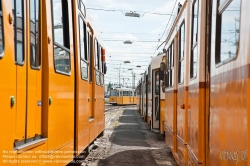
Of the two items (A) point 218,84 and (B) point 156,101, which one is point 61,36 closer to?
(A) point 218,84

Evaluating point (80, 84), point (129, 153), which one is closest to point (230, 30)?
point (80, 84)

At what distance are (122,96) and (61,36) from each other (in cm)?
5017

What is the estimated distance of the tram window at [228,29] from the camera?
3104mm

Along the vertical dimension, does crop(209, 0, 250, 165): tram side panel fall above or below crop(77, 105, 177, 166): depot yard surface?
above

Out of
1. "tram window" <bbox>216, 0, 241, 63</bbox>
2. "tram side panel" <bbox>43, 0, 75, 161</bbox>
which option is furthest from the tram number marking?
"tram side panel" <bbox>43, 0, 75, 161</bbox>

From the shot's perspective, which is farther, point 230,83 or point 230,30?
point 230,30

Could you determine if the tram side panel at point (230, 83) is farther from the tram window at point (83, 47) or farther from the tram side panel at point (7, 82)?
the tram window at point (83, 47)

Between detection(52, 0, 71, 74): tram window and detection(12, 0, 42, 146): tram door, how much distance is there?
63cm

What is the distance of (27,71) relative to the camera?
157 inches

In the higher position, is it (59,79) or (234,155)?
(59,79)

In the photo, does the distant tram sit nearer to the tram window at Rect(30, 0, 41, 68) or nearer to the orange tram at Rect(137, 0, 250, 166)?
the orange tram at Rect(137, 0, 250, 166)

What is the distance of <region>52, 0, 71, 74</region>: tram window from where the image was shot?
5134mm

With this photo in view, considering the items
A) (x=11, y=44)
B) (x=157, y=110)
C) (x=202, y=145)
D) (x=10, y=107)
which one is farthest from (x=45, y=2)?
(x=157, y=110)

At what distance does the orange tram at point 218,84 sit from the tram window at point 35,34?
1986 millimetres
